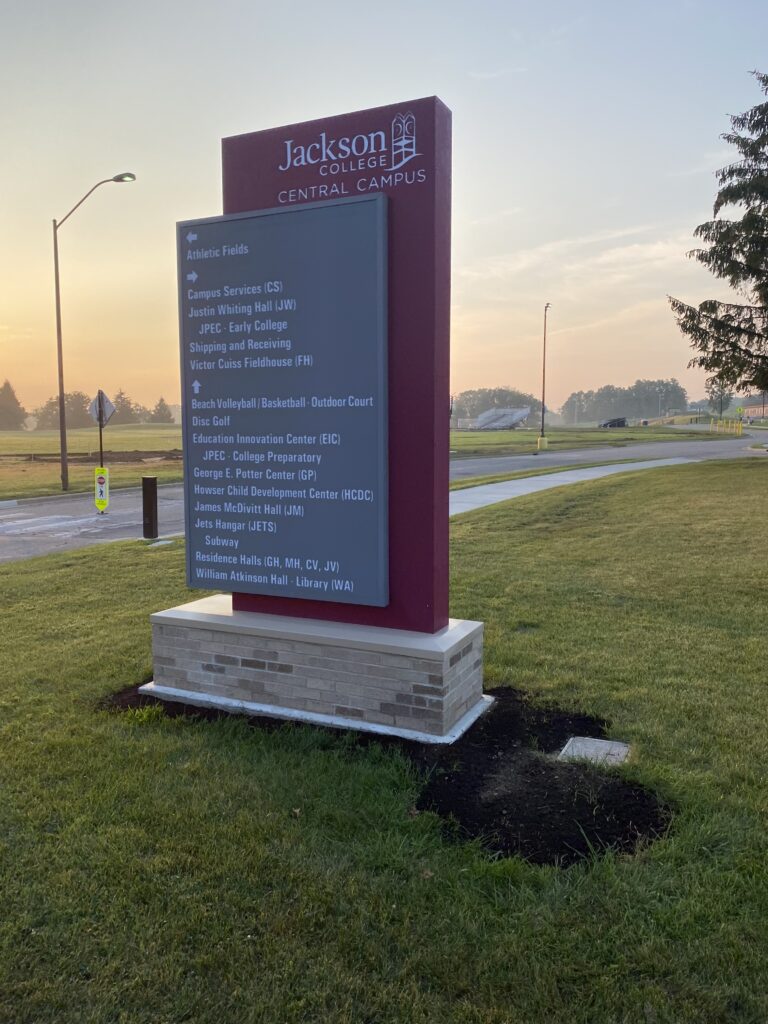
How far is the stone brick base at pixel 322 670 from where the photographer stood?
4.20 metres

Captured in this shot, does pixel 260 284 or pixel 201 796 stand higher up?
pixel 260 284

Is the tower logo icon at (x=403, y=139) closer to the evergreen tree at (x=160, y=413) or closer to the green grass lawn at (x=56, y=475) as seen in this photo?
the green grass lawn at (x=56, y=475)

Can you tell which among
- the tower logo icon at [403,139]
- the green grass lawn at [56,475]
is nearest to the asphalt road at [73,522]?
the green grass lawn at [56,475]

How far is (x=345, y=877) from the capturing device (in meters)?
2.94

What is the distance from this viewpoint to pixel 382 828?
3.29 m

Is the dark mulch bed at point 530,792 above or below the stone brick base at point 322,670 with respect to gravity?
below

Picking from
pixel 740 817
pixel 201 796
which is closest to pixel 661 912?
pixel 740 817

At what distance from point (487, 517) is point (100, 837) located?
33.4 ft

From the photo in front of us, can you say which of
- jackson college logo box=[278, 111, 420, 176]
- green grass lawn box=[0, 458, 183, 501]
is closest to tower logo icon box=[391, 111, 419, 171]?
jackson college logo box=[278, 111, 420, 176]

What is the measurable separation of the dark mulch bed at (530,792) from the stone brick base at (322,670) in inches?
5.0

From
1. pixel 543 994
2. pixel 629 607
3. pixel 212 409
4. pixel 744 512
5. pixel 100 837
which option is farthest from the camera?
pixel 744 512

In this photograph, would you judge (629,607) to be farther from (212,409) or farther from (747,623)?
(212,409)

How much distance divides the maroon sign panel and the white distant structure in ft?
307

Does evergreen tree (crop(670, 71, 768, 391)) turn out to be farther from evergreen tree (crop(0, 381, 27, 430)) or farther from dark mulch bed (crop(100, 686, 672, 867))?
evergreen tree (crop(0, 381, 27, 430))
